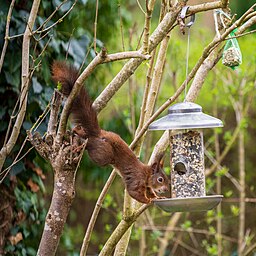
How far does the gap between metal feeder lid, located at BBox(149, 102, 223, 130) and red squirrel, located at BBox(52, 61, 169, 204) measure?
40 cm

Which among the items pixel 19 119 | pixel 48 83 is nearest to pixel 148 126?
pixel 19 119

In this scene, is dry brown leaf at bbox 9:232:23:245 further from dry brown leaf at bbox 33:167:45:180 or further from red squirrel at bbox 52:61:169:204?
red squirrel at bbox 52:61:169:204

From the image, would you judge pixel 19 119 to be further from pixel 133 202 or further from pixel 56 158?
pixel 133 202

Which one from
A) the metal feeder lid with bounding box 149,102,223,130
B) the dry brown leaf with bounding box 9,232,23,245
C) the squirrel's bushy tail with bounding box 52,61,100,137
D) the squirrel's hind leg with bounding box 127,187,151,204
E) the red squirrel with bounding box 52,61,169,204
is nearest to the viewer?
the metal feeder lid with bounding box 149,102,223,130

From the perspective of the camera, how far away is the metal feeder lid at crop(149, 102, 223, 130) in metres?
2.46

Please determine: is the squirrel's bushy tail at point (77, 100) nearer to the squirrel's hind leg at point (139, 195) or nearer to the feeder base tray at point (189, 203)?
the squirrel's hind leg at point (139, 195)

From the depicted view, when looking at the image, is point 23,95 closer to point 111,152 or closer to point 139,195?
point 111,152

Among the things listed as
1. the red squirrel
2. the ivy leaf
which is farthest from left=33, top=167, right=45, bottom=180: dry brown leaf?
the red squirrel

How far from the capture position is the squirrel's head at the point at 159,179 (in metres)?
3.10

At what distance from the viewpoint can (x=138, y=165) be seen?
315cm

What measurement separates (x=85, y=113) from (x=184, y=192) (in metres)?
0.53

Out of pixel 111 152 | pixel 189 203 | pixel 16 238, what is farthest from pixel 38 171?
pixel 189 203

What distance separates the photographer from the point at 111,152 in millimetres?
3023

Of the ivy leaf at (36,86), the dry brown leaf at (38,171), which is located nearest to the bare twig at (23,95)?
the ivy leaf at (36,86)
